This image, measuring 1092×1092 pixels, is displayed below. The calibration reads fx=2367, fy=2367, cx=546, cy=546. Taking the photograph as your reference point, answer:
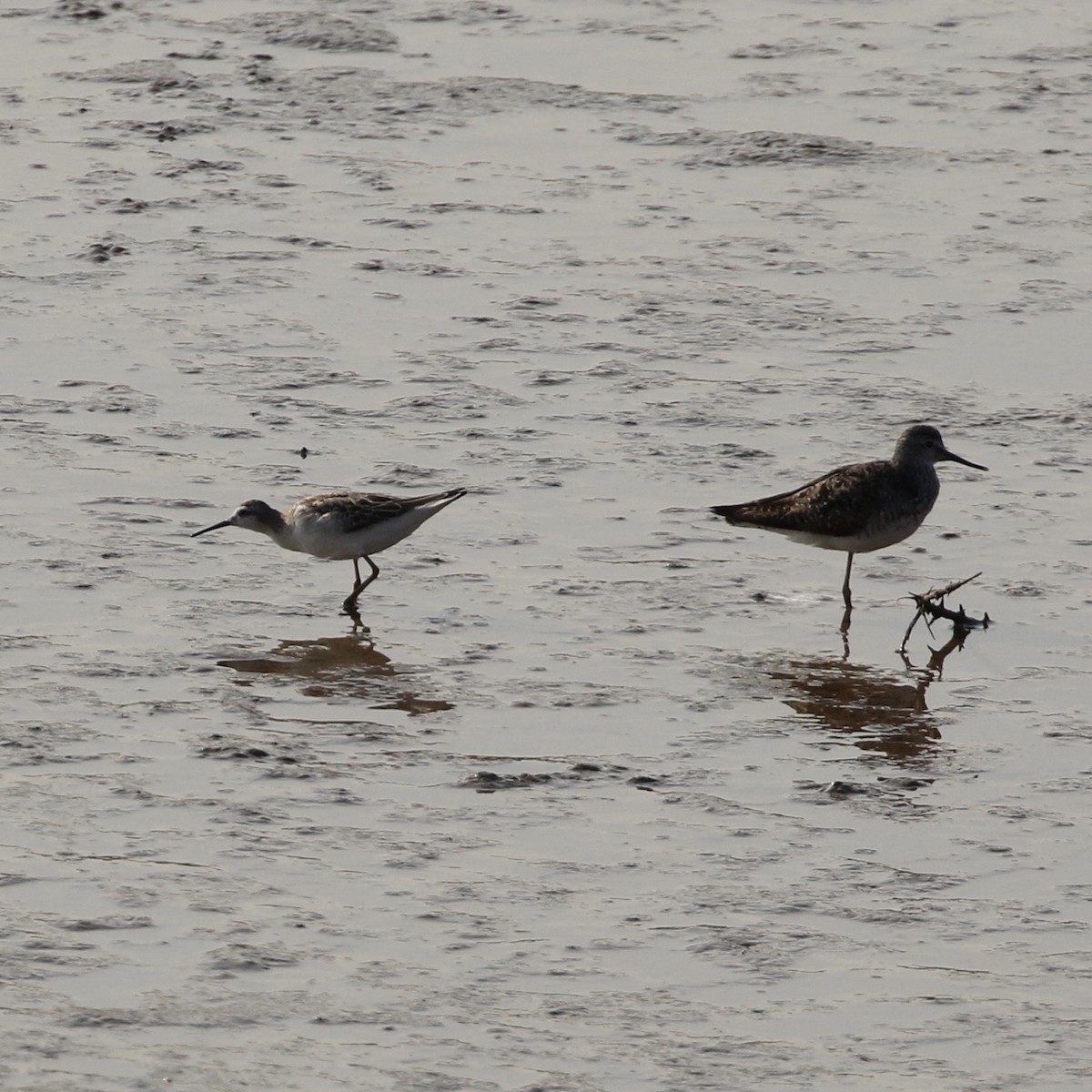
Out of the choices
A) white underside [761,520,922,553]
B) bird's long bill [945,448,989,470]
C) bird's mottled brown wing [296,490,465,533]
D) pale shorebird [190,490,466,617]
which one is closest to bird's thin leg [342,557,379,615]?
pale shorebird [190,490,466,617]

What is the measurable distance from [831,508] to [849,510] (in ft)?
0.30

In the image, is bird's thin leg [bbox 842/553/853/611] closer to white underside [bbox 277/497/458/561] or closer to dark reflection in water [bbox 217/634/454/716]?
white underside [bbox 277/497/458/561]

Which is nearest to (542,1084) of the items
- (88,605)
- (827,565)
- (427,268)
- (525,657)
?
(525,657)

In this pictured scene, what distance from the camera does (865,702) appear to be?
418 inches

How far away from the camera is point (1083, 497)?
12.5 meters

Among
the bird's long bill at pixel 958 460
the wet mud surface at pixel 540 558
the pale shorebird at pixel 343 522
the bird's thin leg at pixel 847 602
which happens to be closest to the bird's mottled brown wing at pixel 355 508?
the pale shorebird at pixel 343 522

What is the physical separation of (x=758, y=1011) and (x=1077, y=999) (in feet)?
3.48

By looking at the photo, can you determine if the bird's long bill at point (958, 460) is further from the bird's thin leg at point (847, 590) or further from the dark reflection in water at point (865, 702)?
the dark reflection in water at point (865, 702)

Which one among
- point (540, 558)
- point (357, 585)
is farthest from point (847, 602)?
point (357, 585)

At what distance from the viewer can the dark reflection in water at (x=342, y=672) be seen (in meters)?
10.3

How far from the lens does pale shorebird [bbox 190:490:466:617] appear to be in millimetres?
11391

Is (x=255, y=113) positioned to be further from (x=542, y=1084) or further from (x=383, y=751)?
(x=542, y=1084)

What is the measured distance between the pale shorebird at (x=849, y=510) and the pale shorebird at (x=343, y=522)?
4.91 feet

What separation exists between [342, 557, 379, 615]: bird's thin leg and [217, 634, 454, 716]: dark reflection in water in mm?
480
